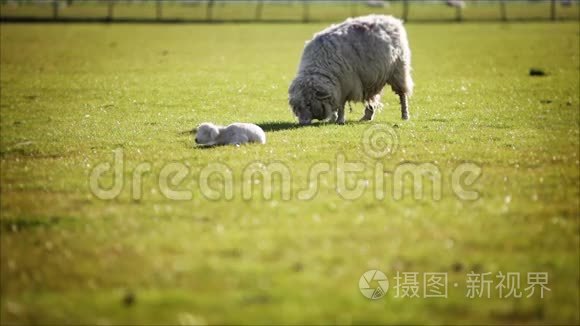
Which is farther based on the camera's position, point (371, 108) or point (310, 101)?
point (371, 108)

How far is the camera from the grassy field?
651 cm

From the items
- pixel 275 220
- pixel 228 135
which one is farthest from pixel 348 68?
pixel 275 220

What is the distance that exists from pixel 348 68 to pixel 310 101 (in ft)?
4.27

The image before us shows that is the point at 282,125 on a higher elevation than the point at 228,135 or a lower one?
lower

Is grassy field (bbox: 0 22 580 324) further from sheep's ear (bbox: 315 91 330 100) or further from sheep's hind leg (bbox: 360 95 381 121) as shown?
sheep's ear (bbox: 315 91 330 100)

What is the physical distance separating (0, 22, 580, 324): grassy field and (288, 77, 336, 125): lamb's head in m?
0.81

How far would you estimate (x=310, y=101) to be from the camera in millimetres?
17000

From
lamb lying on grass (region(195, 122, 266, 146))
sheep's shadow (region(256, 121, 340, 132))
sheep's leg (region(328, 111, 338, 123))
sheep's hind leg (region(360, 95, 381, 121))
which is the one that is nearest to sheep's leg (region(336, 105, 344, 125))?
sheep's leg (region(328, 111, 338, 123))

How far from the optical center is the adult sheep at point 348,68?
17.0 m

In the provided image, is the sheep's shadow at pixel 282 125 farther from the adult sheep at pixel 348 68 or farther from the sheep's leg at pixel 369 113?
the sheep's leg at pixel 369 113

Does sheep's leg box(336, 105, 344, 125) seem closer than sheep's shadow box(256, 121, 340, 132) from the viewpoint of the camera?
No

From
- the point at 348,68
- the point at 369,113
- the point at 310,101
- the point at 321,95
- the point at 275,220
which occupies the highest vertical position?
the point at 275,220

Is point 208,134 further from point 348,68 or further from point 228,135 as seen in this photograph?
point 348,68

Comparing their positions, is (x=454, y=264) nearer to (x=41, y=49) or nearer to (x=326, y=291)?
(x=326, y=291)
